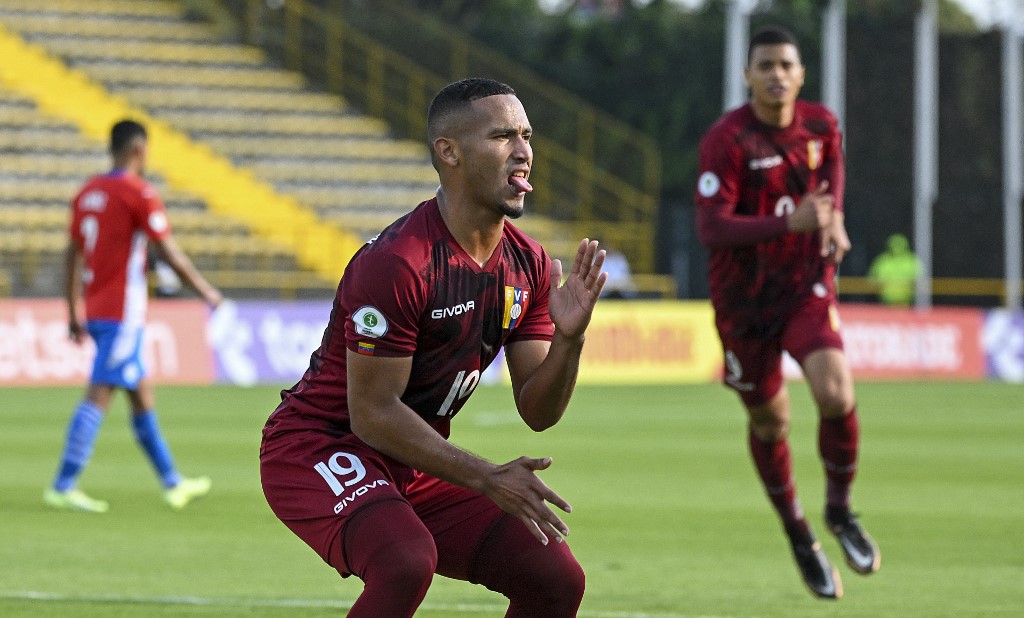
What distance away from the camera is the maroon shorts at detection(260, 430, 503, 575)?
5070mm

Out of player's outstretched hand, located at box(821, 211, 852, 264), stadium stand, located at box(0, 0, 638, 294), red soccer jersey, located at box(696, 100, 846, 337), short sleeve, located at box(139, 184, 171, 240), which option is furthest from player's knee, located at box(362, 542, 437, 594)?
stadium stand, located at box(0, 0, 638, 294)

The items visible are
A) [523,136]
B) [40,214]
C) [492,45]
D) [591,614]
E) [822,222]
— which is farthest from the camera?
[492,45]

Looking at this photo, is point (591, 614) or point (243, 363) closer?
point (591, 614)

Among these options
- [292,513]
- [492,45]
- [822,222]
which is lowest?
[292,513]

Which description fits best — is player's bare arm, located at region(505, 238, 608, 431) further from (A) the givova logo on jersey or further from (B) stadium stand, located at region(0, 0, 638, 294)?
(B) stadium stand, located at region(0, 0, 638, 294)

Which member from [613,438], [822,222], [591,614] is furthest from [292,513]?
[613,438]

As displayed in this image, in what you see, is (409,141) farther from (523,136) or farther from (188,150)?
(523,136)

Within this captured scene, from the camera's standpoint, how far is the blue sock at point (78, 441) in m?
10.7

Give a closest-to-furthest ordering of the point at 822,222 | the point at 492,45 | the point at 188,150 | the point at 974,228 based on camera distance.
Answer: the point at 822,222 < the point at 188,150 < the point at 974,228 < the point at 492,45

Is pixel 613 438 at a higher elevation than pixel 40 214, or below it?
below

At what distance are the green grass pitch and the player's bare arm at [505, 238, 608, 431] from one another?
80.4 inches

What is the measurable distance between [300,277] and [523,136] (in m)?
24.5

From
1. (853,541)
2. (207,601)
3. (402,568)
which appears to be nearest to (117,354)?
(207,601)

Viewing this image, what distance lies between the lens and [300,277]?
96.5 ft
